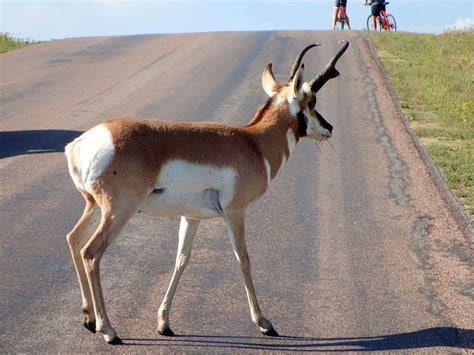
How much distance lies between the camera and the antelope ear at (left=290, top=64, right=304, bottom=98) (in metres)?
7.71

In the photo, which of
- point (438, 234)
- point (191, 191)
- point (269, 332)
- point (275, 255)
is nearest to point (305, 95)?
point (191, 191)

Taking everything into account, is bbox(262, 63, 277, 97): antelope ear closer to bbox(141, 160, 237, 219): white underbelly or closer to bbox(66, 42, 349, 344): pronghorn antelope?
bbox(66, 42, 349, 344): pronghorn antelope

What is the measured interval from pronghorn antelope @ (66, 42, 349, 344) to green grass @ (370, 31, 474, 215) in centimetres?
471

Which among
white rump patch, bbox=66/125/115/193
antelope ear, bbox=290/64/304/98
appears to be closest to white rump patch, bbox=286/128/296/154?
antelope ear, bbox=290/64/304/98

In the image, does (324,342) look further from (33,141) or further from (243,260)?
(33,141)

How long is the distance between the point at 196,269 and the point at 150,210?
202cm

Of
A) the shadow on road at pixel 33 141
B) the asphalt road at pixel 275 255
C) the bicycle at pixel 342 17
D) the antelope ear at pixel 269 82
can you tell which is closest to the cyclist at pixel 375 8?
the bicycle at pixel 342 17

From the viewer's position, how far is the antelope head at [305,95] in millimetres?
7840

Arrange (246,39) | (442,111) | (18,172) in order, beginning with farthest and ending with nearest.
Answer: (246,39), (442,111), (18,172)

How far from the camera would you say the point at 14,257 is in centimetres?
912

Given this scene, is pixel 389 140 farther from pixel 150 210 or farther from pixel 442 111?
pixel 150 210

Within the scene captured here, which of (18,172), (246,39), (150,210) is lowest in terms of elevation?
(246,39)

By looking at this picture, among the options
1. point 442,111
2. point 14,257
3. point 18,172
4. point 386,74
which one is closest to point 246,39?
point 386,74

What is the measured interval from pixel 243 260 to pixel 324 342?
868 millimetres
